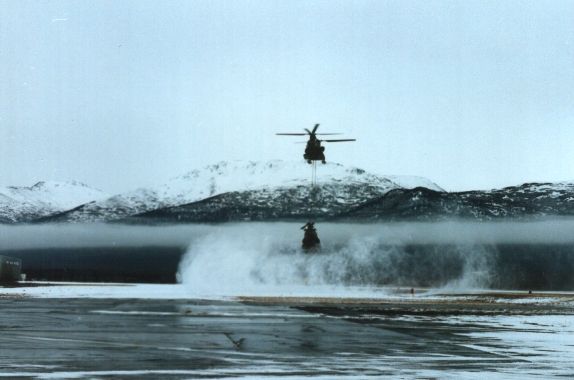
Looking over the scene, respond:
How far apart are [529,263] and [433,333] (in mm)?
162270

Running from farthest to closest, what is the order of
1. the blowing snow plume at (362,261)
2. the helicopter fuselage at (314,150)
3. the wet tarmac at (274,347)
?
the blowing snow plume at (362,261) → the helicopter fuselage at (314,150) → the wet tarmac at (274,347)

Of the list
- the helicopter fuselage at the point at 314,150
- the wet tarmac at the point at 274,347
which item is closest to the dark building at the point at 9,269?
the helicopter fuselage at the point at 314,150

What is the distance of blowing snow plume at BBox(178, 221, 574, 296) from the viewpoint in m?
136

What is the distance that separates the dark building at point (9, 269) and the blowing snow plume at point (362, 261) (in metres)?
31.9

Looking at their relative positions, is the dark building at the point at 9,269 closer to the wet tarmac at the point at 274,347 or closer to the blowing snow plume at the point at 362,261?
the blowing snow plume at the point at 362,261

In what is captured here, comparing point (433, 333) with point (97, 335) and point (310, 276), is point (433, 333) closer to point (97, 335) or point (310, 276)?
point (97, 335)

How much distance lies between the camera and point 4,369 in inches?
904

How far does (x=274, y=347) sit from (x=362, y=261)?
114367 mm

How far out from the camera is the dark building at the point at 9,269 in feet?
435

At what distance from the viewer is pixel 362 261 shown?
144m

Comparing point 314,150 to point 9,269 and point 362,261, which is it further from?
point 9,269

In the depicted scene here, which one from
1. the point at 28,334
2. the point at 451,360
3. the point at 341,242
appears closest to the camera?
the point at 451,360

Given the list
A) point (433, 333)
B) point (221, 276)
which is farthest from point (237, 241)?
point (433, 333)

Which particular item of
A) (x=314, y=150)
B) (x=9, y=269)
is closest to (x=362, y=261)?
(x=314, y=150)
